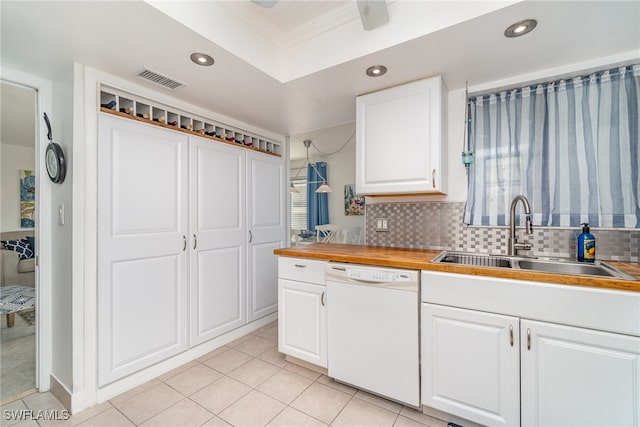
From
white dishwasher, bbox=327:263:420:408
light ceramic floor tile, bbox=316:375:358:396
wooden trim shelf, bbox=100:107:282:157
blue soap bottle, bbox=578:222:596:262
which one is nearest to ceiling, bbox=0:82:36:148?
wooden trim shelf, bbox=100:107:282:157

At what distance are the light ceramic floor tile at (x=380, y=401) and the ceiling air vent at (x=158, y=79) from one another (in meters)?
2.52

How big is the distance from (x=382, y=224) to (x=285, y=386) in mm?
1494

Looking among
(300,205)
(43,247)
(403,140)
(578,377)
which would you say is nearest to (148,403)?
(43,247)

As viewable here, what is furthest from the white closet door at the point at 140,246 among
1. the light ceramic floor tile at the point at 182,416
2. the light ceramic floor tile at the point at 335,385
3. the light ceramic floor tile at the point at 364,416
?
the light ceramic floor tile at the point at 364,416

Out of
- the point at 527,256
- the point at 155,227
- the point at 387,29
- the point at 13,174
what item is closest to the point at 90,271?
the point at 155,227

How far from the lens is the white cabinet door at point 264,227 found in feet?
9.29

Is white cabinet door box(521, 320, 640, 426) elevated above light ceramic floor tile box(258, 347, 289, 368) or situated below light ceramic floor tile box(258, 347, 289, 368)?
above

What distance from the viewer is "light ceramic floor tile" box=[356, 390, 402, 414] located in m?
1.65

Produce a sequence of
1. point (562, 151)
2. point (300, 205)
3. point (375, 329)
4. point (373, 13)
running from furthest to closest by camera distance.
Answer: point (300, 205)
point (562, 151)
point (375, 329)
point (373, 13)

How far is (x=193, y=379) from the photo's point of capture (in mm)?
1985

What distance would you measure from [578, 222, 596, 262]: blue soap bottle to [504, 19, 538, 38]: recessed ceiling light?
1.20m

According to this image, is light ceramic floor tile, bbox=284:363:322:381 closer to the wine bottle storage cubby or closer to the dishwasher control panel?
the dishwasher control panel

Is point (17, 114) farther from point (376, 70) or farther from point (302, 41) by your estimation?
point (376, 70)

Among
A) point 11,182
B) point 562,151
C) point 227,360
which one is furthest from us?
point 11,182
